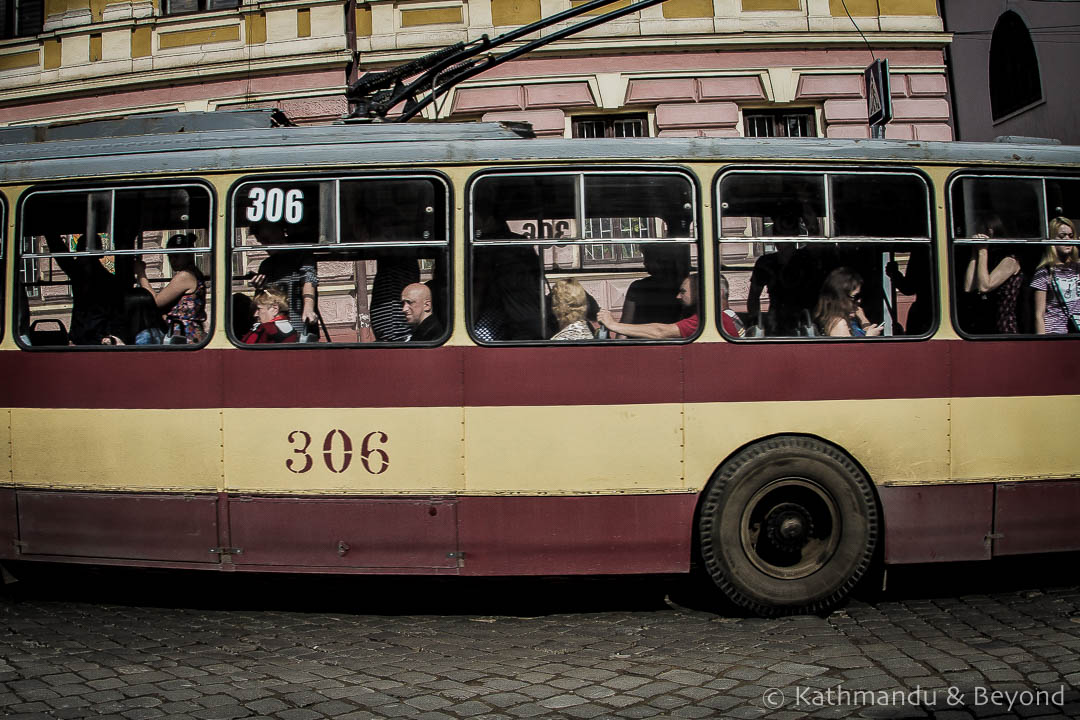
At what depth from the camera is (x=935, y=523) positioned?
567 cm

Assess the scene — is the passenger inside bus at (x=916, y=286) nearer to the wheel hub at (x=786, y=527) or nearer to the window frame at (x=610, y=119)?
the wheel hub at (x=786, y=527)

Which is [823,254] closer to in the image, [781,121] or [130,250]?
[130,250]

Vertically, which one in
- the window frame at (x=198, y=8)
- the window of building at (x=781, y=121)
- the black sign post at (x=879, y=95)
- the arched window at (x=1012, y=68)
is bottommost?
the black sign post at (x=879, y=95)

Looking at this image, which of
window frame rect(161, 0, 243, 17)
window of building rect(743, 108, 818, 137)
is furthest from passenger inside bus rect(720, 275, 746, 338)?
window frame rect(161, 0, 243, 17)

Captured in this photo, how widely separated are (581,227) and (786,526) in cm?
211

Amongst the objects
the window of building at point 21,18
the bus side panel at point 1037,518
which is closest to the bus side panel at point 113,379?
the bus side panel at point 1037,518

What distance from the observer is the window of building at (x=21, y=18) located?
1794cm

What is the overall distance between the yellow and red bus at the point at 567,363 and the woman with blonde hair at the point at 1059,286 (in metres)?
0.06

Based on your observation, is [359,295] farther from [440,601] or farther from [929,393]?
[929,393]

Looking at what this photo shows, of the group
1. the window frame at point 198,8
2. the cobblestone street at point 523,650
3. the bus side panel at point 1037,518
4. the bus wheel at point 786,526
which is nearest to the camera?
the cobblestone street at point 523,650

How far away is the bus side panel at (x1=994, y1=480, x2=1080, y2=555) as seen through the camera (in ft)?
18.7

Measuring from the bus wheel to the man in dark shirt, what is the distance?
1862 mm

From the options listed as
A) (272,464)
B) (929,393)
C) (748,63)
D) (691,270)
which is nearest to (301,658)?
(272,464)

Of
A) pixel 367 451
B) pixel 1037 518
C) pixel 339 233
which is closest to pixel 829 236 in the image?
pixel 1037 518
